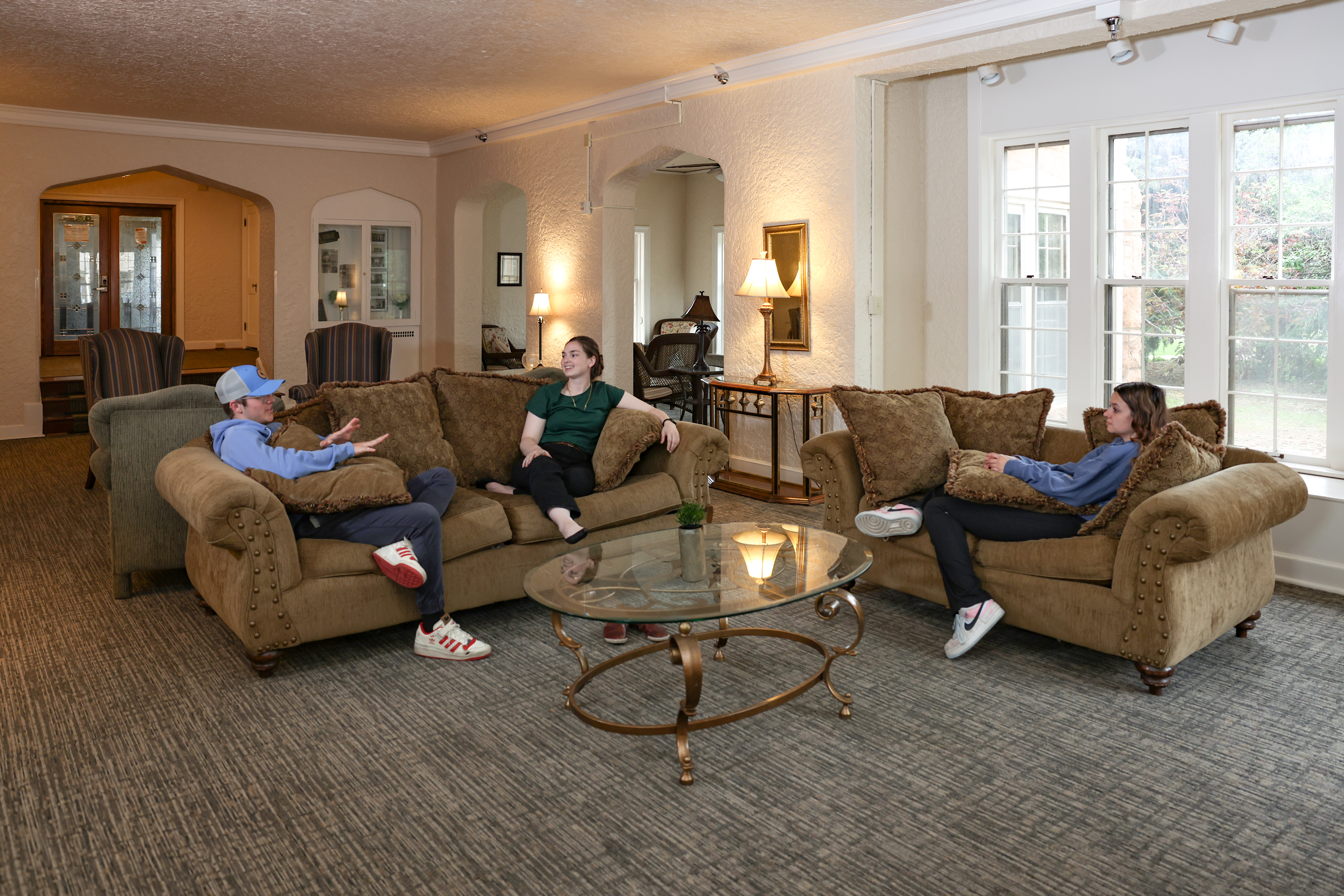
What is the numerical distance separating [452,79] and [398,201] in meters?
3.39

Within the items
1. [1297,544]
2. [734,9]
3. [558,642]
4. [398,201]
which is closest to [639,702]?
[558,642]

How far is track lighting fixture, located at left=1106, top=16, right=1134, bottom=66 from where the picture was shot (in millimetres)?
4855

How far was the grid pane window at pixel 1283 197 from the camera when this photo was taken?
192 inches

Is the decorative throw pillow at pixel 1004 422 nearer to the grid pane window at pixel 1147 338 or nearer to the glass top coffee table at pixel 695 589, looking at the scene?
the glass top coffee table at pixel 695 589

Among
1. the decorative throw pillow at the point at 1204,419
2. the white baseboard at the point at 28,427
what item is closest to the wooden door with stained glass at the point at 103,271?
the white baseboard at the point at 28,427

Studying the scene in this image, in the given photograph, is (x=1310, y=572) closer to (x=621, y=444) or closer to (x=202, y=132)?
(x=621, y=444)

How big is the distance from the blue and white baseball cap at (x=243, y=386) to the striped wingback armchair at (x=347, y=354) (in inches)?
165

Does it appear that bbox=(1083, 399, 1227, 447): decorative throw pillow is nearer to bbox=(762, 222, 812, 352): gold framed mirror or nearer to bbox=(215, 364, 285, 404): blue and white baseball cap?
bbox=(762, 222, 812, 352): gold framed mirror

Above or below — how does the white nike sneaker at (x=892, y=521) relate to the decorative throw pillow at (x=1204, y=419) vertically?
below

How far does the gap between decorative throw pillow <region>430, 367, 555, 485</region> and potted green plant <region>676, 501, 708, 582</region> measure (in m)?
1.53

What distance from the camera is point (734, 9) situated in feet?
17.5

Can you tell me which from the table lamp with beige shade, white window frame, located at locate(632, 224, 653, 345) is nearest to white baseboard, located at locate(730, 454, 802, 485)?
the table lamp with beige shade

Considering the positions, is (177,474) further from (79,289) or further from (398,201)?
(79,289)

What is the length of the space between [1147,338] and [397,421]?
404cm
